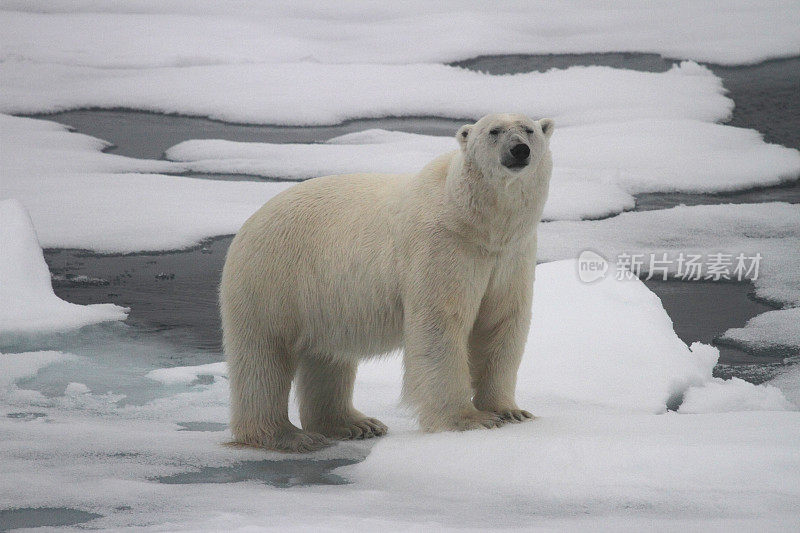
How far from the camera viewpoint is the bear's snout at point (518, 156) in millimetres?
3100

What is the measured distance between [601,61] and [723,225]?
4.06 meters

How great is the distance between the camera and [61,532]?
8.49 ft

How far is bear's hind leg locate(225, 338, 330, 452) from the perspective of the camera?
3.65 meters

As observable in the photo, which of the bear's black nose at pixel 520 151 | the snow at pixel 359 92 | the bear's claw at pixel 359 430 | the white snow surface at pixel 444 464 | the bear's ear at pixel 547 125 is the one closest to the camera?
the white snow surface at pixel 444 464

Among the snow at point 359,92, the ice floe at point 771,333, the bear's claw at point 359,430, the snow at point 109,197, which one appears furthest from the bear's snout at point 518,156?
the snow at point 359,92

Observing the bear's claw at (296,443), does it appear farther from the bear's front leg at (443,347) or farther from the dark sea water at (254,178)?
the dark sea water at (254,178)

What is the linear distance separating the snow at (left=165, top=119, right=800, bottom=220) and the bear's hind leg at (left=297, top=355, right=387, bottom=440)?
4095mm

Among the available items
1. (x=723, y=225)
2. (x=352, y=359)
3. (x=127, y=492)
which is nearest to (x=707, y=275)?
(x=723, y=225)

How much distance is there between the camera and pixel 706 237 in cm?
705

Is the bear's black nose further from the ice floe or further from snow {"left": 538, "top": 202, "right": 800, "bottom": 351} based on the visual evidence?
snow {"left": 538, "top": 202, "right": 800, "bottom": 351}

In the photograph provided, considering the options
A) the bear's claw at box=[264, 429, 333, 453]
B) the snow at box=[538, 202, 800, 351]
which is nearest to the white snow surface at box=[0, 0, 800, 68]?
the snow at box=[538, 202, 800, 351]

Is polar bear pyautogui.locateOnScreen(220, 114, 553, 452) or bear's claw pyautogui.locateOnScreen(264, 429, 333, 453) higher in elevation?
polar bear pyautogui.locateOnScreen(220, 114, 553, 452)
